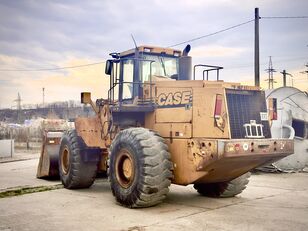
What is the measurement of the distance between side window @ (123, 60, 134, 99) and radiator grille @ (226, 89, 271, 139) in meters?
2.71

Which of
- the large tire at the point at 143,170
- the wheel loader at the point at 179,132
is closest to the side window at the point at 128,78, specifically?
the wheel loader at the point at 179,132

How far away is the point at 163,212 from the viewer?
7.53 metres

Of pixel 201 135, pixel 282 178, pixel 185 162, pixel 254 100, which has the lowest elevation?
pixel 282 178

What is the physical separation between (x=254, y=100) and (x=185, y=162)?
204cm

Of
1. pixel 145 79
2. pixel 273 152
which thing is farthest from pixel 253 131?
pixel 145 79

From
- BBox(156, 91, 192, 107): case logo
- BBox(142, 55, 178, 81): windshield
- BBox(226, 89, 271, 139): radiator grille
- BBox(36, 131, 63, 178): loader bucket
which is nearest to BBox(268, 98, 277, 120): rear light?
BBox(226, 89, 271, 139): radiator grille

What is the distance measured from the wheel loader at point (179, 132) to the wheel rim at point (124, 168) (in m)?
0.02

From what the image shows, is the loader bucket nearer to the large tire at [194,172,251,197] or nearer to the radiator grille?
the large tire at [194,172,251,197]

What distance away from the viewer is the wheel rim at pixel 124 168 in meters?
7.90

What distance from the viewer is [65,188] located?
10.7 meters

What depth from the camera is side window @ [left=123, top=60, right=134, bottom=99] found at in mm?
9645

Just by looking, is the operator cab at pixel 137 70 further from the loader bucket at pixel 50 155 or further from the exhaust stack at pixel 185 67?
the loader bucket at pixel 50 155

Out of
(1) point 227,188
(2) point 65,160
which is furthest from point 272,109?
(2) point 65,160

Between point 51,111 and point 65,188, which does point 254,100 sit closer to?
point 65,188
